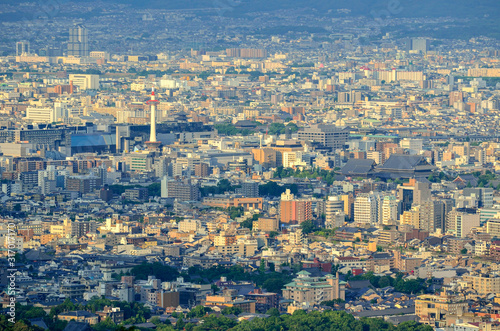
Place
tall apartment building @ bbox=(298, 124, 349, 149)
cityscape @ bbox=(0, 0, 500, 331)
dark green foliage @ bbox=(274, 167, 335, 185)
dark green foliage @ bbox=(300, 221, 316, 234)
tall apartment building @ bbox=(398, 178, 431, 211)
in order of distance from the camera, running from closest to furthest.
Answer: cityscape @ bbox=(0, 0, 500, 331)
dark green foliage @ bbox=(300, 221, 316, 234)
tall apartment building @ bbox=(398, 178, 431, 211)
dark green foliage @ bbox=(274, 167, 335, 185)
tall apartment building @ bbox=(298, 124, 349, 149)

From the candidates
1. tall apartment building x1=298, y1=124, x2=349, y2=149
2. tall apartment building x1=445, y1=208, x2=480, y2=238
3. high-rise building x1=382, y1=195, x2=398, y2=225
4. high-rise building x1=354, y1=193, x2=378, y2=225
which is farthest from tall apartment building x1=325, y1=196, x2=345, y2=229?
tall apartment building x1=298, y1=124, x2=349, y2=149

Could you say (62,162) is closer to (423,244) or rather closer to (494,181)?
(494,181)

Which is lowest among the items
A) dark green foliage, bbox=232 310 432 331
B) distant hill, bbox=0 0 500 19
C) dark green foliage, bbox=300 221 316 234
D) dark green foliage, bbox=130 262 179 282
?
dark green foliage, bbox=232 310 432 331

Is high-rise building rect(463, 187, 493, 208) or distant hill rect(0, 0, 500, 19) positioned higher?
distant hill rect(0, 0, 500, 19)

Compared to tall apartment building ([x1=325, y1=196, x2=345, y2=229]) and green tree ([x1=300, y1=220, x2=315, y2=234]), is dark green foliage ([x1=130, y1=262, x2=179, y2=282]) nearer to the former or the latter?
green tree ([x1=300, y1=220, x2=315, y2=234])

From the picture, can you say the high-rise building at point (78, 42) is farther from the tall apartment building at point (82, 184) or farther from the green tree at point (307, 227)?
the green tree at point (307, 227)

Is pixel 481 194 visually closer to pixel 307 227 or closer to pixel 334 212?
pixel 334 212
